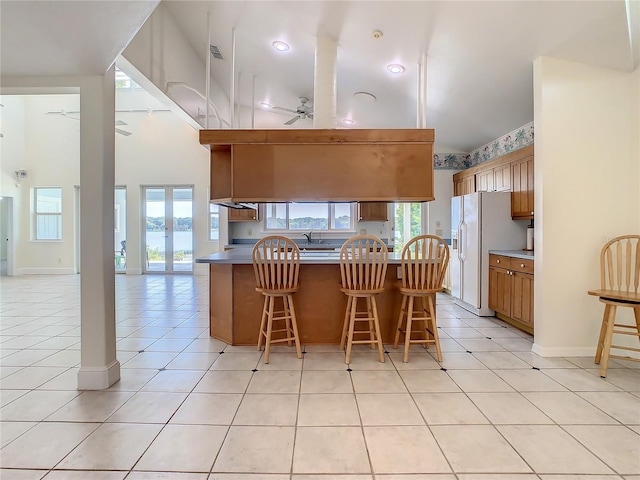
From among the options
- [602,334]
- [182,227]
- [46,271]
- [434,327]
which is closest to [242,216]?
[182,227]

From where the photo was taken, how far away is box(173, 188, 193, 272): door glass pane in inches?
305

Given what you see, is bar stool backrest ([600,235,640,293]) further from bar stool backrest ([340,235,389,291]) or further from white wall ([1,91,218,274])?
white wall ([1,91,218,274])

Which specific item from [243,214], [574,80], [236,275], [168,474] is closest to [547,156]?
[574,80]

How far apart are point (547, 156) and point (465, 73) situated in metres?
1.26

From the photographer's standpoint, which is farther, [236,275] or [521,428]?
[236,275]

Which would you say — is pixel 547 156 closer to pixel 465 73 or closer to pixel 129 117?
pixel 465 73

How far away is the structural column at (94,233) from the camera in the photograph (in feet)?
7.25

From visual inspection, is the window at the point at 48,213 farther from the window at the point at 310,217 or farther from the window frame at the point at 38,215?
the window at the point at 310,217

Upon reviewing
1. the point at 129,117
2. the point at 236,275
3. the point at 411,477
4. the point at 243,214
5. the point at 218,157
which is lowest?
the point at 411,477

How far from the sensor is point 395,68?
3488mm

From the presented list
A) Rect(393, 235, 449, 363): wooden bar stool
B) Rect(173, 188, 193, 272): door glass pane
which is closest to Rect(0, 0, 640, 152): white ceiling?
Rect(393, 235, 449, 363): wooden bar stool

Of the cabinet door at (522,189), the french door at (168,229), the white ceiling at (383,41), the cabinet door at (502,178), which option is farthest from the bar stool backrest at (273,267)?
the french door at (168,229)

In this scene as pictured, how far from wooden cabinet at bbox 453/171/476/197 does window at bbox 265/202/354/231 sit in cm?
202

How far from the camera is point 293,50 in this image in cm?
360
